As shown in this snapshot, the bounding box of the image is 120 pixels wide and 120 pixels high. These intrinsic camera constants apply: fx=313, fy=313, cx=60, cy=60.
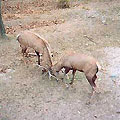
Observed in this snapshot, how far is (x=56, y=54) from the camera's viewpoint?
26.2 feet

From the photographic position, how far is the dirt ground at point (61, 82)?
5910 mm

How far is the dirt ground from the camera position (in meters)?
5.91

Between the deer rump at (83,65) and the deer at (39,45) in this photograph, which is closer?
the deer rump at (83,65)

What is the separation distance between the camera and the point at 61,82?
6770 millimetres

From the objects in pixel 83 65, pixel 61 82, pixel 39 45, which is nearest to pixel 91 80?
pixel 83 65

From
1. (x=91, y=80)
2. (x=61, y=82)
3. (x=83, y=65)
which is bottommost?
(x=61, y=82)

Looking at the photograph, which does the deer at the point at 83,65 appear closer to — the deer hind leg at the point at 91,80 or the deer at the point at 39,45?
the deer hind leg at the point at 91,80

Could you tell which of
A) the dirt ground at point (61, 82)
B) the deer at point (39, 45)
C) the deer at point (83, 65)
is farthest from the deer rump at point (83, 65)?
the dirt ground at point (61, 82)

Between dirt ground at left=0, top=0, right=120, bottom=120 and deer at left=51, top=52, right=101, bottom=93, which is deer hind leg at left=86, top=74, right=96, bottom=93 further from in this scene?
dirt ground at left=0, top=0, right=120, bottom=120

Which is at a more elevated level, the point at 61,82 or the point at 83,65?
the point at 83,65

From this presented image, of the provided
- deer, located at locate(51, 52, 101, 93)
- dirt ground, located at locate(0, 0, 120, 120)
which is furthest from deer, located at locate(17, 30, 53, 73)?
dirt ground, located at locate(0, 0, 120, 120)

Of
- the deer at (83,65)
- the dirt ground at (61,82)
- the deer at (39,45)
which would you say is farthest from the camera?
the deer at (39,45)

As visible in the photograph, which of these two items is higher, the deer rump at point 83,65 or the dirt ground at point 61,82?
the deer rump at point 83,65

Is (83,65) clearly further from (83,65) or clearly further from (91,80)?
(91,80)
